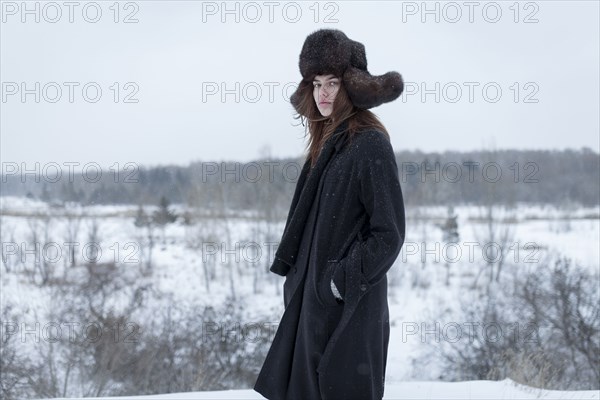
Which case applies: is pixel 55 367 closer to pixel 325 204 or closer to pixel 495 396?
pixel 495 396

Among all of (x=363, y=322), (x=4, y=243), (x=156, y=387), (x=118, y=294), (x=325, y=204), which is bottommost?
(x=156, y=387)

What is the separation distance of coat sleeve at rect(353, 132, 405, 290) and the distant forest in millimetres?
21866

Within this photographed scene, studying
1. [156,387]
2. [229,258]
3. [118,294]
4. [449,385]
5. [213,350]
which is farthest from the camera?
[229,258]

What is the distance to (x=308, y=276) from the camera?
6.05ft

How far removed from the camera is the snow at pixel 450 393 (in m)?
3.27

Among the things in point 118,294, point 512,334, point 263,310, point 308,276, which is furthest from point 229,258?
point 308,276

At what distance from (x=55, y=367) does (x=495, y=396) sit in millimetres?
15680

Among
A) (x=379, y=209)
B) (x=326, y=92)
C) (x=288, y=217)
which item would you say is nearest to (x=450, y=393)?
(x=288, y=217)

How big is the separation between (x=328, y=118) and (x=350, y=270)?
1.82 ft

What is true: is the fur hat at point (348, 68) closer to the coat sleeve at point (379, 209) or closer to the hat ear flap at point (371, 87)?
the hat ear flap at point (371, 87)

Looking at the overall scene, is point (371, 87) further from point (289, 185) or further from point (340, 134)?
point (289, 185)

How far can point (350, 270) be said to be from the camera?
1.69 m

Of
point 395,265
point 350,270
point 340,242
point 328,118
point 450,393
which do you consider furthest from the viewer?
point 395,265

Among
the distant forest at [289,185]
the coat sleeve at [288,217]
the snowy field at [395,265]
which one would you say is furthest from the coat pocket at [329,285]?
the distant forest at [289,185]
